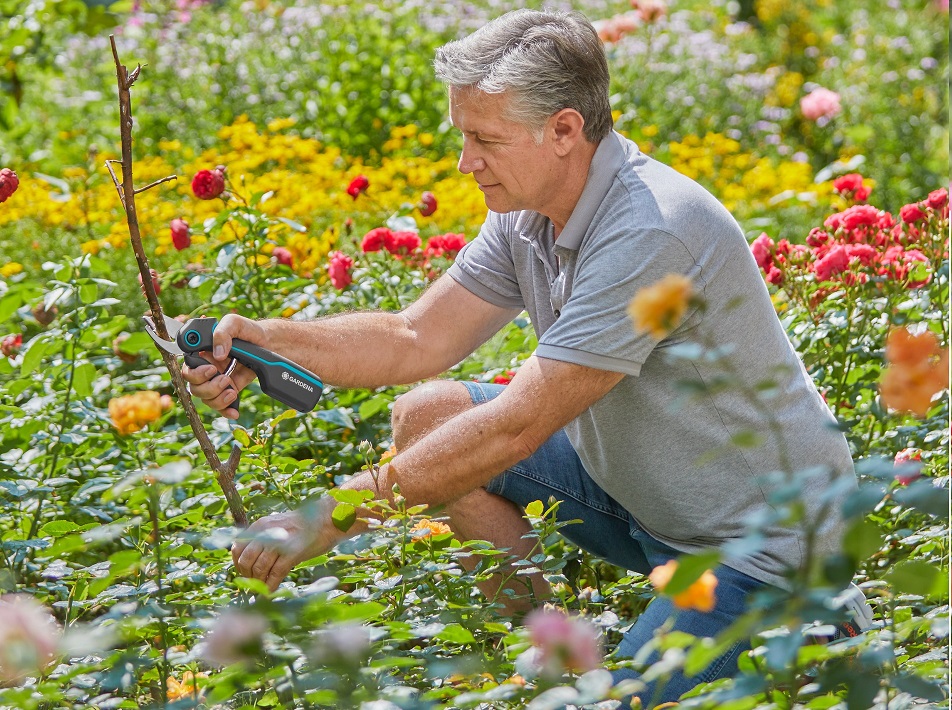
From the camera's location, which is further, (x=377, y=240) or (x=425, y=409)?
(x=377, y=240)

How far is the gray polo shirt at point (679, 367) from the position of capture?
162 centimetres

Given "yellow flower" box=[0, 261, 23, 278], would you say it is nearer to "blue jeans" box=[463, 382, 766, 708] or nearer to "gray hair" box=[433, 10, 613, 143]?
"blue jeans" box=[463, 382, 766, 708]

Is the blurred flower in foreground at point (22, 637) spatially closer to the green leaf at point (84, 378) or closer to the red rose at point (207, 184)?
the green leaf at point (84, 378)

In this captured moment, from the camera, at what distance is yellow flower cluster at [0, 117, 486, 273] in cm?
381

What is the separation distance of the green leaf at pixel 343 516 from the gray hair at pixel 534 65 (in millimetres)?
690

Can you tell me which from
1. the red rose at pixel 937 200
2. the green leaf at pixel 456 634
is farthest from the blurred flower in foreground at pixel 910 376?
the red rose at pixel 937 200

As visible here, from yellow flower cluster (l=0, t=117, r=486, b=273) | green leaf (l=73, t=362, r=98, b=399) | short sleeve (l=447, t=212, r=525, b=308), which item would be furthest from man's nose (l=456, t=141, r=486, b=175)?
yellow flower cluster (l=0, t=117, r=486, b=273)

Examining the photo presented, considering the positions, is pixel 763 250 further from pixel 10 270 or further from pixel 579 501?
pixel 10 270

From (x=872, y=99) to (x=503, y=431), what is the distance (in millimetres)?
4870

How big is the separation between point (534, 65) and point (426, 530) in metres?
0.76

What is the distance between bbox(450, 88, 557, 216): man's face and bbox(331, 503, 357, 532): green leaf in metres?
0.64

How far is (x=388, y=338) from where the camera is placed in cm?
207

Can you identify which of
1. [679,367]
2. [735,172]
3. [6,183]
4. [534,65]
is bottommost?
[735,172]

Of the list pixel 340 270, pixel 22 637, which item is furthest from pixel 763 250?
pixel 22 637
